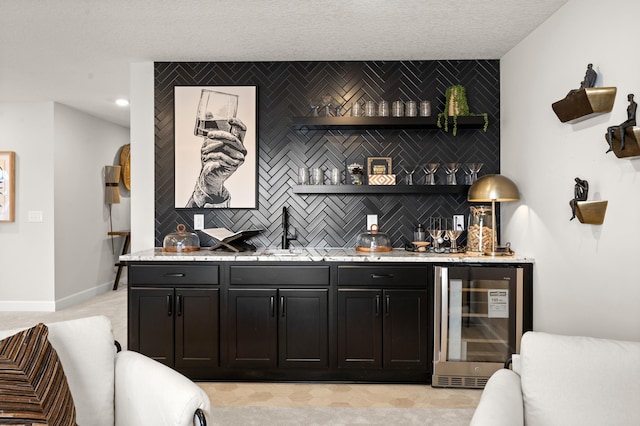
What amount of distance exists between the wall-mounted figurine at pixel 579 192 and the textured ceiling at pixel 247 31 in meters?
1.19

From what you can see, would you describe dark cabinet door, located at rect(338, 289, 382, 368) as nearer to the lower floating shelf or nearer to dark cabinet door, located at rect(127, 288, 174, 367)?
the lower floating shelf

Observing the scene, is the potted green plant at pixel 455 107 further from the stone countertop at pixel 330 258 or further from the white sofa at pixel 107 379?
the white sofa at pixel 107 379

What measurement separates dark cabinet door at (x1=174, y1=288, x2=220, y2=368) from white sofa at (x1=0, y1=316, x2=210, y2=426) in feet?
5.04

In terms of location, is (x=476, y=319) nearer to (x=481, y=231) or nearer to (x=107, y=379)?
(x=481, y=231)

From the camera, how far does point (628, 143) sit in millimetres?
2133

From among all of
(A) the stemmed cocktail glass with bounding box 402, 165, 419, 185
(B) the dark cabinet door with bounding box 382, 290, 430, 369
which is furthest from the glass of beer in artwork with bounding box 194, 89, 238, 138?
(B) the dark cabinet door with bounding box 382, 290, 430, 369

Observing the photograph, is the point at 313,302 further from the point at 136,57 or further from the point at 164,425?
the point at 136,57

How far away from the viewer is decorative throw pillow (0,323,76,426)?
1.35 metres

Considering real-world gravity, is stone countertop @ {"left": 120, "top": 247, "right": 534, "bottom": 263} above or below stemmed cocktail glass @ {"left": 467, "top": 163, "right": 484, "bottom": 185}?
below

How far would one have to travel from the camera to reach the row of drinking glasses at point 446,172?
381 centimetres

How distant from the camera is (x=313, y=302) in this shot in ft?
10.9

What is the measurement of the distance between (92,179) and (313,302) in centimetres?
457

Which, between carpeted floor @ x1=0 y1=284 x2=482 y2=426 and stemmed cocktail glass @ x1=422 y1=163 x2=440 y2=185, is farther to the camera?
stemmed cocktail glass @ x1=422 y1=163 x2=440 y2=185

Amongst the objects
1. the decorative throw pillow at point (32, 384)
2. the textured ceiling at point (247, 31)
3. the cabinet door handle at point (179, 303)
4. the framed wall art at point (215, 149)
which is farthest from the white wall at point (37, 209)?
the decorative throw pillow at point (32, 384)
